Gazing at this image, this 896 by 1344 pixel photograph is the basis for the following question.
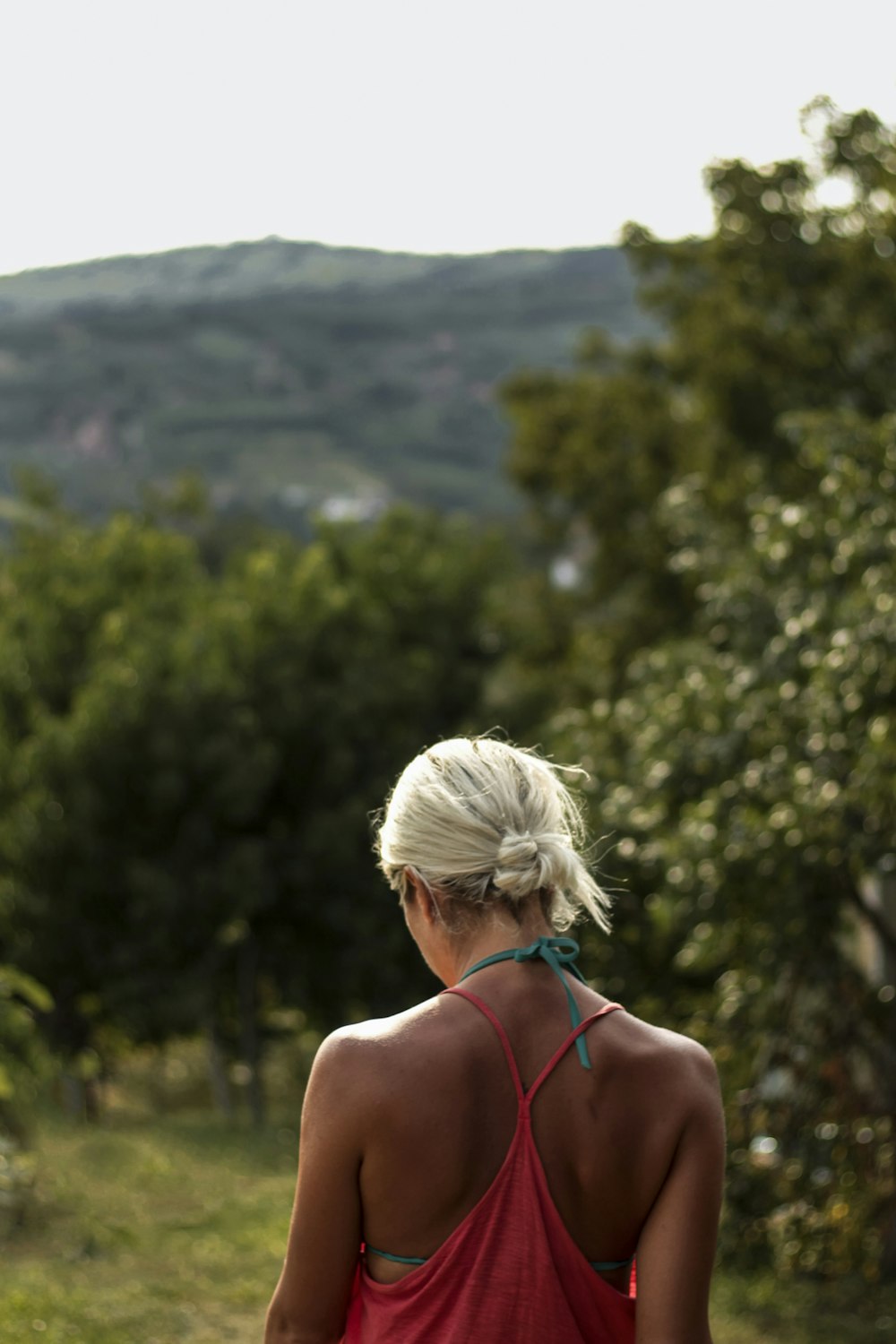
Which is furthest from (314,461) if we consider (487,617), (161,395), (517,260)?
(487,617)

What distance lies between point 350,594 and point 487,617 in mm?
2369

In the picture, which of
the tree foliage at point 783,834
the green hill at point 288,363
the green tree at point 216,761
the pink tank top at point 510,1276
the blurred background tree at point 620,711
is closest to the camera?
the pink tank top at point 510,1276

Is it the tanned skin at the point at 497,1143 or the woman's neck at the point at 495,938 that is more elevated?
the woman's neck at the point at 495,938

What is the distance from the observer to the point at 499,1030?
84.0 inches

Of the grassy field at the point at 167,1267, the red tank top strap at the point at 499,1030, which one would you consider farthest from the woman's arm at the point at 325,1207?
the grassy field at the point at 167,1267

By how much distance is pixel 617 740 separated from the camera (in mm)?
10648

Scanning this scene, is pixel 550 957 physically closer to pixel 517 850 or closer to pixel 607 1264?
pixel 517 850

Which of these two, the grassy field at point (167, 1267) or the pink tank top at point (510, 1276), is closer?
the pink tank top at point (510, 1276)

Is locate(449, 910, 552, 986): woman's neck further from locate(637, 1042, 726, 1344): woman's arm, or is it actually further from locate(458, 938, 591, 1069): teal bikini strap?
locate(637, 1042, 726, 1344): woman's arm

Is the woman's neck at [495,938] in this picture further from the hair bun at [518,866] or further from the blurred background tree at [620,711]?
the blurred background tree at [620,711]

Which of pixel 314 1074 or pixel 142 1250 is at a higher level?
pixel 314 1074

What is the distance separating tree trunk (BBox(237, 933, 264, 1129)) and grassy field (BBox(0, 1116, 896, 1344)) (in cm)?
520

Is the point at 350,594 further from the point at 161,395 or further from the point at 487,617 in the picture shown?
the point at 161,395

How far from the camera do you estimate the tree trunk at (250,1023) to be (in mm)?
19172
